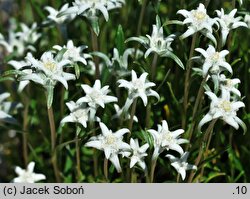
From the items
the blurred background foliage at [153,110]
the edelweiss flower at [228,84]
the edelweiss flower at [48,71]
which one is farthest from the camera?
the blurred background foliage at [153,110]

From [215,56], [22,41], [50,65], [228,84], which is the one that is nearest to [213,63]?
[215,56]

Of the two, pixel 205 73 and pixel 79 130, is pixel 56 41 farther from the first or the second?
pixel 205 73

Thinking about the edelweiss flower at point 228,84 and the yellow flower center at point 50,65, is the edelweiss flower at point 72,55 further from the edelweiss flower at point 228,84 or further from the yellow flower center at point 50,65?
the edelweiss flower at point 228,84

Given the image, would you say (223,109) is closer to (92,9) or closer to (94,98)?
(94,98)

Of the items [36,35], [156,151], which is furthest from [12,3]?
[156,151]

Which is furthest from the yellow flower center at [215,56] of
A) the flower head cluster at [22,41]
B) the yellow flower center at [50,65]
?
the flower head cluster at [22,41]

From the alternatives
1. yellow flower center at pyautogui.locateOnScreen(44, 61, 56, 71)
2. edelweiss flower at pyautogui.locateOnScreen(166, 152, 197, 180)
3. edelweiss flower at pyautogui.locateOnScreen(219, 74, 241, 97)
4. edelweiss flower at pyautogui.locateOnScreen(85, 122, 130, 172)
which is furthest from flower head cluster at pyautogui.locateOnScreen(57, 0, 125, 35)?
edelweiss flower at pyautogui.locateOnScreen(166, 152, 197, 180)

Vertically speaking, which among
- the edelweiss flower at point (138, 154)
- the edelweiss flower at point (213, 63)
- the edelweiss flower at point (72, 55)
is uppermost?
the edelweiss flower at point (72, 55)

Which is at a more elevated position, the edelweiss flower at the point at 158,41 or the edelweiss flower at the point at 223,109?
the edelweiss flower at the point at 158,41

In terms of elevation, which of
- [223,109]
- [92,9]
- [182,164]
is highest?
[92,9]
